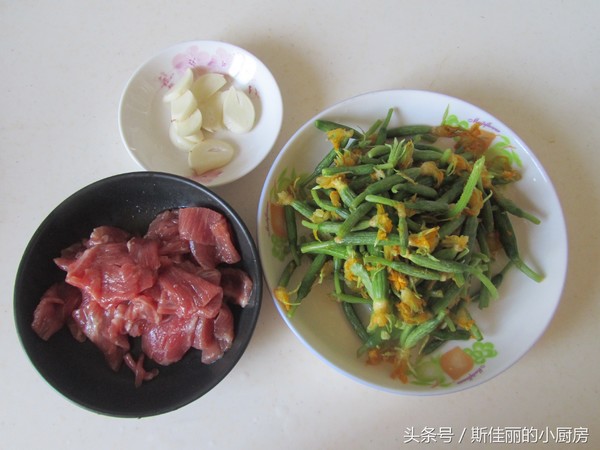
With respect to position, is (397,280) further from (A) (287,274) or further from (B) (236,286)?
(B) (236,286)

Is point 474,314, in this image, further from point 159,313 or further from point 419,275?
point 159,313

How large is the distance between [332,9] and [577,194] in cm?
118

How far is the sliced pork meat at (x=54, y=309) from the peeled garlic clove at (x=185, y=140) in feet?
1.99

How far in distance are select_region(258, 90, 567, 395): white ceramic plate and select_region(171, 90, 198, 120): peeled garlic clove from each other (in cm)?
40

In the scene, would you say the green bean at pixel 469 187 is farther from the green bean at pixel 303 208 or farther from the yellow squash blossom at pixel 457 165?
the green bean at pixel 303 208

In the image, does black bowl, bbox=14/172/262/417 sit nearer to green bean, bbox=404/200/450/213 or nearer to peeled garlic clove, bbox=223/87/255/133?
peeled garlic clove, bbox=223/87/255/133

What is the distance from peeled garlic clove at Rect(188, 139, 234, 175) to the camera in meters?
1.62

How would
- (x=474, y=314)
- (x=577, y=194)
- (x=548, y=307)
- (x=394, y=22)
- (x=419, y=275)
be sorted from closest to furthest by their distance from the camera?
(x=419, y=275) → (x=548, y=307) → (x=474, y=314) → (x=577, y=194) → (x=394, y=22)

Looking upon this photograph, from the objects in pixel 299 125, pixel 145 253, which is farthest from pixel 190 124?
pixel 145 253

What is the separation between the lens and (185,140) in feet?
5.44

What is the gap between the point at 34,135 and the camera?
1.75 m

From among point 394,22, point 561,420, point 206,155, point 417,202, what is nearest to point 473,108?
point 417,202

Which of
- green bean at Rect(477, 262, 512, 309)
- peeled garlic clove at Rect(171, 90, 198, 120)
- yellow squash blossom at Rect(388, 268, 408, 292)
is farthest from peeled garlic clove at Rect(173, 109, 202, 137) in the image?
green bean at Rect(477, 262, 512, 309)

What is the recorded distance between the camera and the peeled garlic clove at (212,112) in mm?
1682
